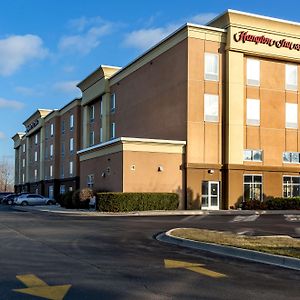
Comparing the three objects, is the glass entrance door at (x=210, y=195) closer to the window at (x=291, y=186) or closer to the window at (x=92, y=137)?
the window at (x=291, y=186)

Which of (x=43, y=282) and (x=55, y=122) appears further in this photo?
(x=55, y=122)

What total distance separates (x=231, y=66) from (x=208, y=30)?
10.3 feet

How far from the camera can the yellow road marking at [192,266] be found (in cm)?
973

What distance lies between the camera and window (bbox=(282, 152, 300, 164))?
128 ft

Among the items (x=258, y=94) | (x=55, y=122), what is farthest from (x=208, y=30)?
(x=55, y=122)

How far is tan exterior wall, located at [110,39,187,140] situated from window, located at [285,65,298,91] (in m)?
8.91

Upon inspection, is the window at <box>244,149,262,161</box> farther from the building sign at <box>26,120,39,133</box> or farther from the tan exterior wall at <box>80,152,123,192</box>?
the building sign at <box>26,120,39,133</box>

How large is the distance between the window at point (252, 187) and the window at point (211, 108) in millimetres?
5082

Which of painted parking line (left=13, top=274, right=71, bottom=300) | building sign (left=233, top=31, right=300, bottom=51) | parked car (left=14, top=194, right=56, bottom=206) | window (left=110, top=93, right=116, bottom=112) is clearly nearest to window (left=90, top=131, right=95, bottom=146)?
window (left=110, top=93, right=116, bottom=112)

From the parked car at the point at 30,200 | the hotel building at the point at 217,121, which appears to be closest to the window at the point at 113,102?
the hotel building at the point at 217,121

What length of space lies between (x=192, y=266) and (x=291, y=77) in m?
32.0

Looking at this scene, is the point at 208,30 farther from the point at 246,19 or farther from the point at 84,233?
the point at 84,233

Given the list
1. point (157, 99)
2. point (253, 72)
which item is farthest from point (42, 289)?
point (157, 99)

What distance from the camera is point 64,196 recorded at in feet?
137
